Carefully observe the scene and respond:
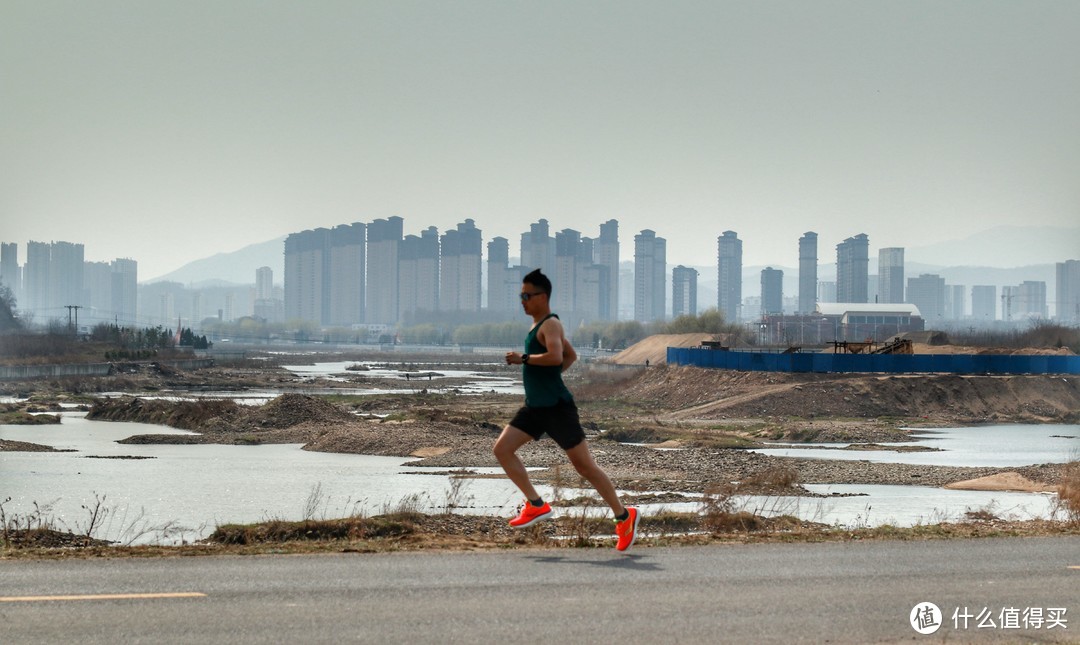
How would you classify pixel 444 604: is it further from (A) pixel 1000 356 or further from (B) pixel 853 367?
(A) pixel 1000 356

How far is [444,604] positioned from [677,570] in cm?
220

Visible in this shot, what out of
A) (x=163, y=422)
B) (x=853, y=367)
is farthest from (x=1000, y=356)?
(x=163, y=422)

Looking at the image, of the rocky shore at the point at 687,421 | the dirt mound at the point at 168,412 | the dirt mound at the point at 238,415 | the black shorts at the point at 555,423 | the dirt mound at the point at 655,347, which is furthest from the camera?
the dirt mound at the point at 655,347

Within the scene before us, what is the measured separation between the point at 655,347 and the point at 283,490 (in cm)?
10000

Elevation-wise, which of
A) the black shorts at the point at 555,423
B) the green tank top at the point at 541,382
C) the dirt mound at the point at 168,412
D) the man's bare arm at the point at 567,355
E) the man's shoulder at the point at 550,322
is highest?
the man's shoulder at the point at 550,322

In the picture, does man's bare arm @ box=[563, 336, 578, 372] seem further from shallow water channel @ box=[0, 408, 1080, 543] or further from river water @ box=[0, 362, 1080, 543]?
shallow water channel @ box=[0, 408, 1080, 543]

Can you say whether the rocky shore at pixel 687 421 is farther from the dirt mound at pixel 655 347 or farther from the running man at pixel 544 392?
the dirt mound at pixel 655 347

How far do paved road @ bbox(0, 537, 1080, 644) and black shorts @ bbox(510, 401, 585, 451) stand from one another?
3.30 feet

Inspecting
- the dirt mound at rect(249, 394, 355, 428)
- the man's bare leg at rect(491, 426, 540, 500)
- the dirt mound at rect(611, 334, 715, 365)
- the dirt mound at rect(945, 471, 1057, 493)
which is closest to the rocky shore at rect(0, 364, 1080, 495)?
the dirt mound at rect(249, 394, 355, 428)

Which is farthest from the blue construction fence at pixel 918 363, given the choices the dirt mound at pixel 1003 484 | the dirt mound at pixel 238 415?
the dirt mound at pixel 1003 484

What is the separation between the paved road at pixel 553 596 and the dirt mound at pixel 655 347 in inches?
4223

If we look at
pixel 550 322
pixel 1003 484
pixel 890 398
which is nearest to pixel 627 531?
pixel 550 322

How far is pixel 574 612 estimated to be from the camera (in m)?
8.21

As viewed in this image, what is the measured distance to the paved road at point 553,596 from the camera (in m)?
7.64
